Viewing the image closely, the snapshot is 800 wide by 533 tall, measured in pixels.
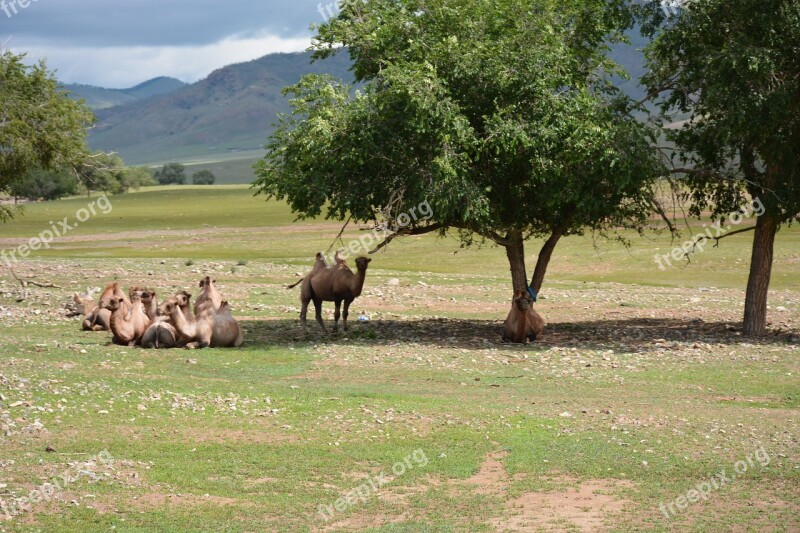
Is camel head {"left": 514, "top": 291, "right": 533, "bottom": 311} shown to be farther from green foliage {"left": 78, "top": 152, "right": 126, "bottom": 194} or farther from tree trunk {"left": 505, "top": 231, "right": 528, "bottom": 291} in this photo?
green foliage {"left": 78, "top": 152, "right": 126, "bottom": 194}

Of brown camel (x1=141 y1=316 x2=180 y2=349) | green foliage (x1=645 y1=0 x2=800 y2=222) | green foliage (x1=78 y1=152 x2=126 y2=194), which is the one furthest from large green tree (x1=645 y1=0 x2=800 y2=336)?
green foliage (x1=78 y1=152 x2=126 y2=194)

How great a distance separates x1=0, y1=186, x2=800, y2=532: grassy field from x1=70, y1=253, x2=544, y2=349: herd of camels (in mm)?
639

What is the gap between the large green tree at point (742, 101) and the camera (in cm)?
2514

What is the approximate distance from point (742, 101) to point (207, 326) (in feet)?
45.8

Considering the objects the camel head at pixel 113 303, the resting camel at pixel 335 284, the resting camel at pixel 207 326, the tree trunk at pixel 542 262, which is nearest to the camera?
the camel head at pixel 113 303

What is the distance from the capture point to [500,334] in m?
28.5

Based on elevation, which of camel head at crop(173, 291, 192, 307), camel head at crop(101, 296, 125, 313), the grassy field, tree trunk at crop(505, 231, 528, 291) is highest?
tree trunk at crop(505, 231, 528, 291)

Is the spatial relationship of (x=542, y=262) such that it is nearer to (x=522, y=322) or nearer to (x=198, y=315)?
(x=522, y=322)

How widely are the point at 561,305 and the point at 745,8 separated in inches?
504

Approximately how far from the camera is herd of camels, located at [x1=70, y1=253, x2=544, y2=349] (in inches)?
944

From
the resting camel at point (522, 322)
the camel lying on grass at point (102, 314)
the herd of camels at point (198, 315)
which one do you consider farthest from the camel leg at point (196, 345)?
the resting camel at point (522, 322)

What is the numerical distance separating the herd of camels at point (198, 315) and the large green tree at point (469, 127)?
193 centimetres

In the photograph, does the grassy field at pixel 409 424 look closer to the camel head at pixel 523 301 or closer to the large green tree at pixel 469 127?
the camel head at pixel 523 301

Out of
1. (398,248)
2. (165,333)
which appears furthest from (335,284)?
(398,248)
